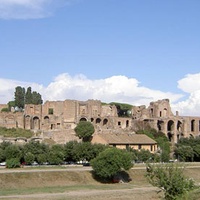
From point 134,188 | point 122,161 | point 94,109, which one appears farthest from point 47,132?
point 134,188

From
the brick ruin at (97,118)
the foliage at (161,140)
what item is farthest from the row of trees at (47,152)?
the brick ruin at (97,118)

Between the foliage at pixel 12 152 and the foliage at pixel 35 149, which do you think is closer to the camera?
the foliage at pixel 12 152

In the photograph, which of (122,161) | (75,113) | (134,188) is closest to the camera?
(134,188)

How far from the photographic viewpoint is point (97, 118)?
3920 inches

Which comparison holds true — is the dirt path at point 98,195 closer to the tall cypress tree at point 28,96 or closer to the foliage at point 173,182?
the foliage at point 173,182

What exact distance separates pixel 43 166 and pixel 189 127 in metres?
46.8

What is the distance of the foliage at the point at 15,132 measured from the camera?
8244 centimetres

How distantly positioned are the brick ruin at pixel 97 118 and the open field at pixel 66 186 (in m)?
29.5

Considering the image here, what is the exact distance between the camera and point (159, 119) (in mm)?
99312

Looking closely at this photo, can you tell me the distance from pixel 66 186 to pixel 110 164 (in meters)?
6.65

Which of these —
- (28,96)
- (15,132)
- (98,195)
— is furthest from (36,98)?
(98,195)

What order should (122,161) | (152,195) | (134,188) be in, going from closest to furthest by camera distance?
(152,195) → (134,188) → (122,161)

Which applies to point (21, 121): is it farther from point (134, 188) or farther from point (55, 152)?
point (134, 188)

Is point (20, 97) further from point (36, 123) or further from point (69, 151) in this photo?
point (69, 151)
